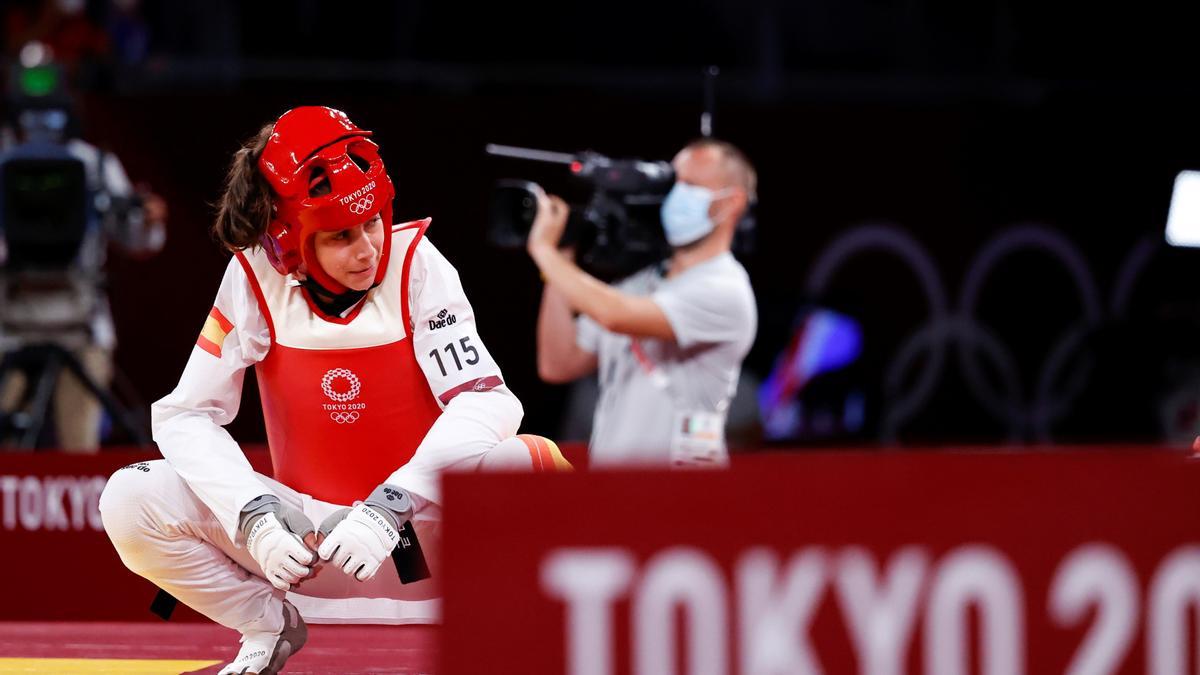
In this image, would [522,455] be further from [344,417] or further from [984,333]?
[984,333]

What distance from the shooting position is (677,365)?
15.8 feet

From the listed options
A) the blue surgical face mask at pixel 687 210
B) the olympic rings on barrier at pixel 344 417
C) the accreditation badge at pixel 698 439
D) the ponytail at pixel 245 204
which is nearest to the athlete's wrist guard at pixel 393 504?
the olympic rings on barrier at pixel 344 417

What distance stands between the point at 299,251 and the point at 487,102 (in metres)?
5.34

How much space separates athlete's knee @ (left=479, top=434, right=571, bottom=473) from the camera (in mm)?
3195

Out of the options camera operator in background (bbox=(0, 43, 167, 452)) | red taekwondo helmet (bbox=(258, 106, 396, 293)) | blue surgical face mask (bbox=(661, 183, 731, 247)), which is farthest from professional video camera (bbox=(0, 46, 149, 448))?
red taekwondo helmet (bbox=(258, 106, 396, 293))

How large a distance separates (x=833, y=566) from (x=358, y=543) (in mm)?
1075

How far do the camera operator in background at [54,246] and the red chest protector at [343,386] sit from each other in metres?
2.80

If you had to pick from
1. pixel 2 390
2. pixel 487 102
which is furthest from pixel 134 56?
pixel 2 390

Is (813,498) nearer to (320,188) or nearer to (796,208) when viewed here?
(320,188)

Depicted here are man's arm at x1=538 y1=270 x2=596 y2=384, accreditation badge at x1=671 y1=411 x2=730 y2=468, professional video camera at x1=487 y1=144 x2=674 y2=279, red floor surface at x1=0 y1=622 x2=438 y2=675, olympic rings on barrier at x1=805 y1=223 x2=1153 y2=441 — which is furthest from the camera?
olympic rings on barrier at x1=805 y1=223 x2=1153 y2=441

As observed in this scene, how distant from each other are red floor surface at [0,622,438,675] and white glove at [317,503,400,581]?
0.54 m

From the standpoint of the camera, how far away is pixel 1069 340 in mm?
9414

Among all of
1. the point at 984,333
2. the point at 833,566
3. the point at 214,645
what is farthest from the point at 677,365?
the point at 984,333

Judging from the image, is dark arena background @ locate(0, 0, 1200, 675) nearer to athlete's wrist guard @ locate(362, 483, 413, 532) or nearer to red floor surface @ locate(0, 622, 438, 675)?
red floor surface @ locate(0, 622, 438, 675)
